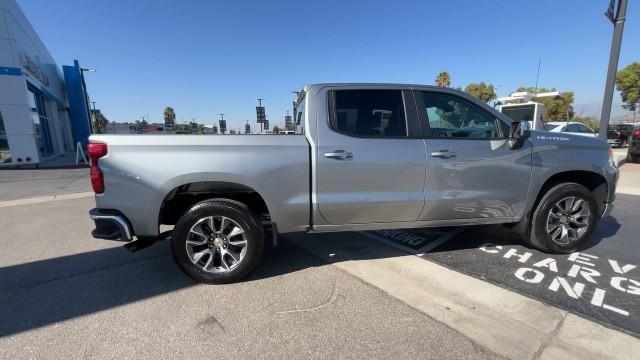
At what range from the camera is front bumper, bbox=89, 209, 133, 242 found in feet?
9.50

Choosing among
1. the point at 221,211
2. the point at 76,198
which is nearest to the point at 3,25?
the point at 76,198

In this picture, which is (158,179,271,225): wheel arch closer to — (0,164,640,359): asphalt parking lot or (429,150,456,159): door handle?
(0,164,640,359): asphalt parking lot

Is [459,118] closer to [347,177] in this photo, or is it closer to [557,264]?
[347,177]

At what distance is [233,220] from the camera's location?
120 inches

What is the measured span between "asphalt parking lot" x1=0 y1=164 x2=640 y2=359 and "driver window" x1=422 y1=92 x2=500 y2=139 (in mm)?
1441

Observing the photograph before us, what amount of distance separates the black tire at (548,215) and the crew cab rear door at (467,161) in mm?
297

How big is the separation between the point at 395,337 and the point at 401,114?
212 centimetres

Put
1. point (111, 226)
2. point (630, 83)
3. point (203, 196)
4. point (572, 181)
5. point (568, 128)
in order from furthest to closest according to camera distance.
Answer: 1. point (630, 83)
2. point (568, 128)
3. point (572, 181)
4. point (203, 196)
5. point (111, 226)

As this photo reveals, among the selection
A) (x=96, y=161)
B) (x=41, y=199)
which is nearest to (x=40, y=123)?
(x=41, y=199)

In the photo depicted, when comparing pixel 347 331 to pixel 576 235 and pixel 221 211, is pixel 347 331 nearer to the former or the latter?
pixel 221 211

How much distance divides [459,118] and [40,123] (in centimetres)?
2513

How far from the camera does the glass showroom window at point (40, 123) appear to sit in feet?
57.8

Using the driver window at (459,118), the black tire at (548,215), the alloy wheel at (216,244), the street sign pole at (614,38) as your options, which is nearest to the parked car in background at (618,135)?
the street sign pole at (614,38)

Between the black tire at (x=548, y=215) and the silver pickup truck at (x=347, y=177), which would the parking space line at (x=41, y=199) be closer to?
the silver pickup truck at (x=347, y=177)
